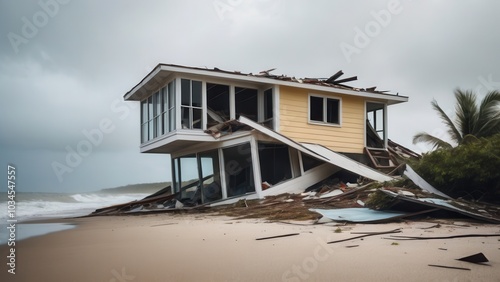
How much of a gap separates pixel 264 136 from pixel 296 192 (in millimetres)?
2322

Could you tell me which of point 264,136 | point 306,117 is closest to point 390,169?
point 306,117

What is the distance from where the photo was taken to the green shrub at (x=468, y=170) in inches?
413

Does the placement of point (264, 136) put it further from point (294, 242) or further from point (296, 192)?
point (294, 242)

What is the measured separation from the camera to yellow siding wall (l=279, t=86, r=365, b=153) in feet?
54.2

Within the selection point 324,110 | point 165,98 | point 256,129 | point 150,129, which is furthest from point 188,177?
point 324,110

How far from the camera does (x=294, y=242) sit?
20.2 ft

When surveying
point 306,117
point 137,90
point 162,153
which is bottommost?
point 162,153

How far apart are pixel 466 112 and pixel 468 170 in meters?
13.5

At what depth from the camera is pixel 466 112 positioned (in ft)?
74.2

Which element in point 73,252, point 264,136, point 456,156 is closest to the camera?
point 73,252

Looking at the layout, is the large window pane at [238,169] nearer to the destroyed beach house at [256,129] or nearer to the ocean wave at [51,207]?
the destroyed beach house at [256,129]

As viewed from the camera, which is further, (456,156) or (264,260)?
(456,156)

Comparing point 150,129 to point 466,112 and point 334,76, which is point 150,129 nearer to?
point 334,76

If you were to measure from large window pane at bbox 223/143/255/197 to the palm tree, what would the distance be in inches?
470
